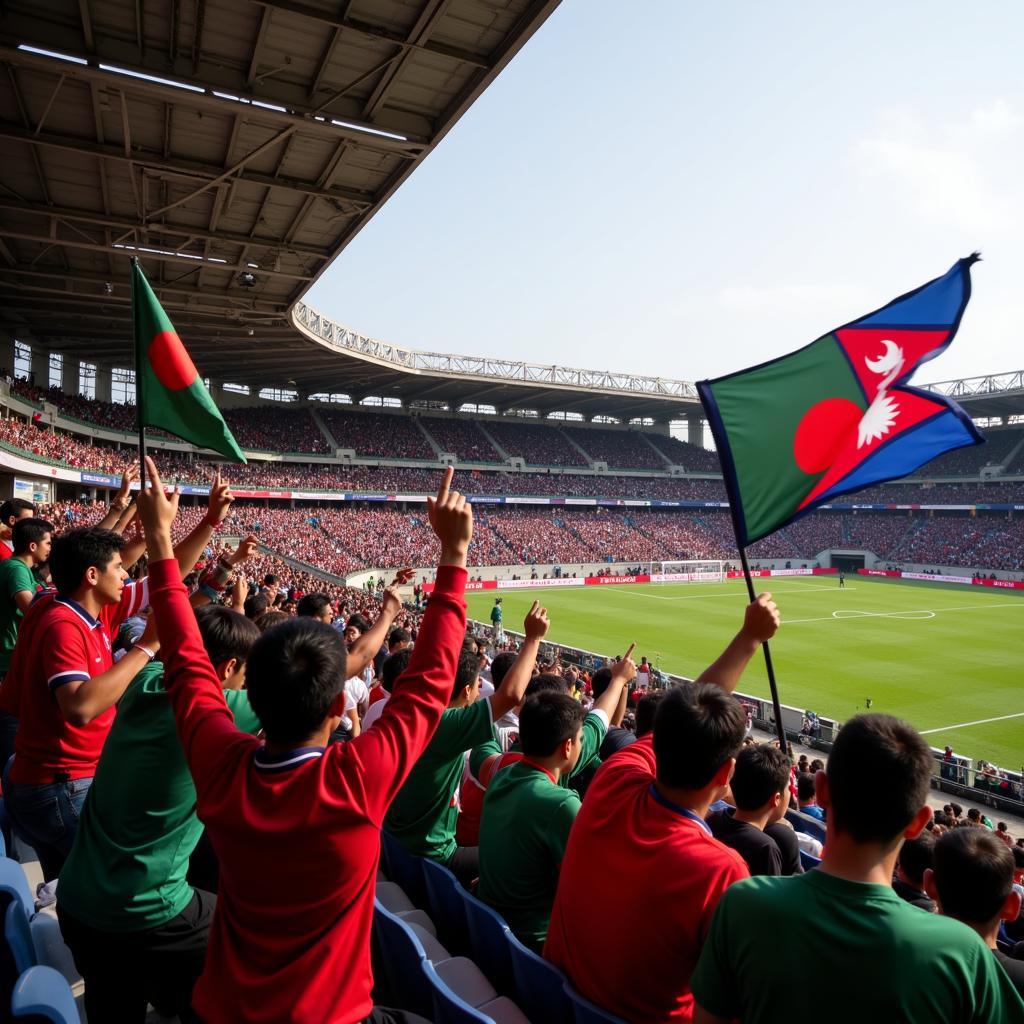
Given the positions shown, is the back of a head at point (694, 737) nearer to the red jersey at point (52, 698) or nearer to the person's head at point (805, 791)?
the red jersey at point (52, 698)

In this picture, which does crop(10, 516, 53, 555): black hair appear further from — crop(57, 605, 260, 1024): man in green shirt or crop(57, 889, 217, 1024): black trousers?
crop(57, 889, 217, 1024): black trousers

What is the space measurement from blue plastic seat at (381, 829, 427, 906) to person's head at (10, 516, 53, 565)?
3.57m

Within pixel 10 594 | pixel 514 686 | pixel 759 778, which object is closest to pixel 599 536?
pixel 10 594

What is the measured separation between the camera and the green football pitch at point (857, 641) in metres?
19.4

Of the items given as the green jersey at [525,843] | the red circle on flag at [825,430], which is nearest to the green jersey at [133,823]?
the green jersey at [525,843]

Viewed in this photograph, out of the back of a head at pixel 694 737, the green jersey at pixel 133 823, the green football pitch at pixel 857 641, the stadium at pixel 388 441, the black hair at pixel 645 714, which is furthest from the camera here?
the green football pitch at pixel 857 641

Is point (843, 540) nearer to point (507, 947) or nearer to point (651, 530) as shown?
point (651, 530)

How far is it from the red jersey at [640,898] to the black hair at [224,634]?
147 centimetres

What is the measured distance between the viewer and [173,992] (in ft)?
8.75

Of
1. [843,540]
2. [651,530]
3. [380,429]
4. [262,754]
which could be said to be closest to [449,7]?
[262,754]

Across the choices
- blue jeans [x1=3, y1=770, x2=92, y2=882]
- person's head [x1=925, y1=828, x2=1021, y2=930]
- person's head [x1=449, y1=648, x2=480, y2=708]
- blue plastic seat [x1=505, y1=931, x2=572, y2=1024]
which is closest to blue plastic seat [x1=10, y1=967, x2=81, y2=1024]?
blue jeans [x1=3, y1=770, x2=92, y2=882]

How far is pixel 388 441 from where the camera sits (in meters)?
54.9

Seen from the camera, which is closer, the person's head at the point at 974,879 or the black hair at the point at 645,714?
the person's head at the point at 974,879

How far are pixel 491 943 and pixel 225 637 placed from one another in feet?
5.76
